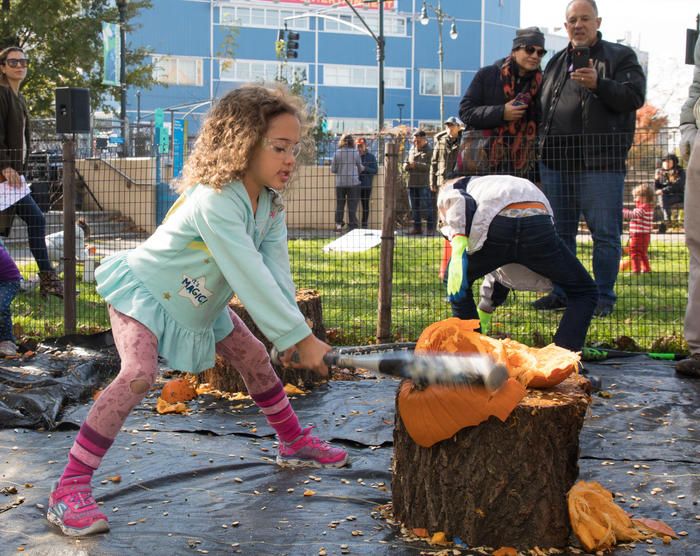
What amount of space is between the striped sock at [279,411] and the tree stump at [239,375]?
1.28 metres

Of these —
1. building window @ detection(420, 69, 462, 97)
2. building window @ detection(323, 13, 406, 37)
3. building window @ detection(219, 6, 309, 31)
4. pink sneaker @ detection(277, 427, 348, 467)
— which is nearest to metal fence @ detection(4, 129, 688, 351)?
pink sneaker @ detection(277, 427, 348, 467)

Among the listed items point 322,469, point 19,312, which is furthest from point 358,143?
point 322,469

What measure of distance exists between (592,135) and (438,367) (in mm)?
4059

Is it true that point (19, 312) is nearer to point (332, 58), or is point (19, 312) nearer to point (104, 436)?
point (104, 436)

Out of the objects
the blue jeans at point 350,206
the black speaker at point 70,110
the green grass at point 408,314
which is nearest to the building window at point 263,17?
the blue jeans at point 350,206

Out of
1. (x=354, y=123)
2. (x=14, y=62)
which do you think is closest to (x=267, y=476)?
(x=14, y=62)

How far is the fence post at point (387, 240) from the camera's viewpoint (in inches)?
249

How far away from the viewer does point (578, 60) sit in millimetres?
6203

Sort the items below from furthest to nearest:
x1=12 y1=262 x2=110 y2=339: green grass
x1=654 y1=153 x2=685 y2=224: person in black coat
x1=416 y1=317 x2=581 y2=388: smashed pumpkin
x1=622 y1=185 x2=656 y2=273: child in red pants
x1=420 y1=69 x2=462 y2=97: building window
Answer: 1. x1=420 y1=69 x2=462 y2=97: building window
2. x1=654 y1=153 x2=685 y2=224: person in black coat
3. x1=622 y1=185 x2=656 y2=273: child in red pants
4. x1=12 y1=262 x2=110 y2=339: green grass
5. x1=416 y1=317 x2=581 y2=388: smashed pumpkin

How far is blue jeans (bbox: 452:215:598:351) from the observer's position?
4.67 metres

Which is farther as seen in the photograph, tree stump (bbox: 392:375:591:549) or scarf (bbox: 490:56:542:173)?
scarf (bbox: 490:56:542:173)

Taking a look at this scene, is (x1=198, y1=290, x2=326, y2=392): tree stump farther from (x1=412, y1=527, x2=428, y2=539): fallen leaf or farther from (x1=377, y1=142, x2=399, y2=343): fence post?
(x1=412, y1=527, x2=428, y2=539): fallen leaf

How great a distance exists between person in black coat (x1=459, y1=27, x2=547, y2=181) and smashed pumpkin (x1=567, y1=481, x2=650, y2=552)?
3969 mm

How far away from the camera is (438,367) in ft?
9.23
